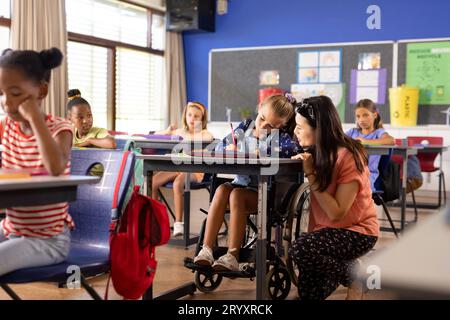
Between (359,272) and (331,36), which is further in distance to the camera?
(331,36)

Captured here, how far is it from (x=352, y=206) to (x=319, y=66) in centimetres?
530

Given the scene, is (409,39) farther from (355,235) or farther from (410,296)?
(410,296)

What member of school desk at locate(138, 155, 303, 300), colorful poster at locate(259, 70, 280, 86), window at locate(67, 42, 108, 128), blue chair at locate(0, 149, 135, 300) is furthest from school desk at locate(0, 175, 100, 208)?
colorful poster at locate(259, 70, 280, 86)

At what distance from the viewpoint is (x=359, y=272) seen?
0.64 metres

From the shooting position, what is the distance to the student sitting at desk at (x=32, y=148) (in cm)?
138

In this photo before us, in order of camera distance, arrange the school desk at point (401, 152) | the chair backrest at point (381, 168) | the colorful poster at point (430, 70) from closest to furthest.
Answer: the school desk at point (401, 152) < the chair backrest at point (381, 168) < the colorful poster at point (430, 70)

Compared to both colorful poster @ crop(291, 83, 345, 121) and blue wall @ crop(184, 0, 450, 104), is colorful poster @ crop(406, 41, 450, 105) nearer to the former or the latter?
blue wall @ crop(184, 0, 450, 104)

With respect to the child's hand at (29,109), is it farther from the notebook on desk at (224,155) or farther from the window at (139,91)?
the window at (139,91)

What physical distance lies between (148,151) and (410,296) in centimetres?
353

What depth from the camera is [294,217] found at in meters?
2.37

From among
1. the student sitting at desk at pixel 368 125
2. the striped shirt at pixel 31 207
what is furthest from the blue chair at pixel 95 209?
the student sitting at desk at pixel 368 125

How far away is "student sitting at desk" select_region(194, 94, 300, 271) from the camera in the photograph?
2.37 meters

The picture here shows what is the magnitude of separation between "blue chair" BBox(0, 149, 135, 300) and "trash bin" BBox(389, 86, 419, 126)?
17.6 ft
